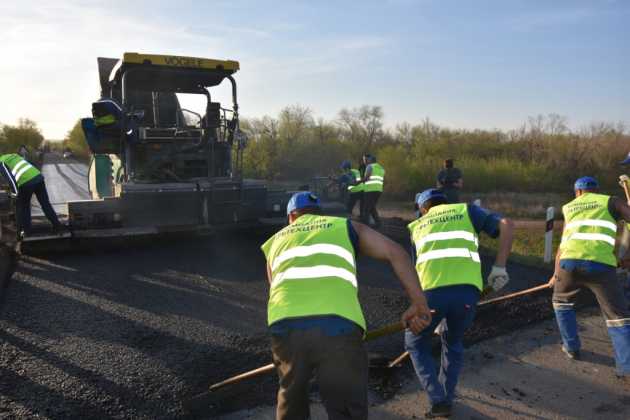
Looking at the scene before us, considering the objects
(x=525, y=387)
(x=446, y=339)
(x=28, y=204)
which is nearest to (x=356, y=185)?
(x=28, y=204)

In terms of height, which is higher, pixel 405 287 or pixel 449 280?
pixel 405 287

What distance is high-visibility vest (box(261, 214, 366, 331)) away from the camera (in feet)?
7.72

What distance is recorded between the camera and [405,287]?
8.09 feet

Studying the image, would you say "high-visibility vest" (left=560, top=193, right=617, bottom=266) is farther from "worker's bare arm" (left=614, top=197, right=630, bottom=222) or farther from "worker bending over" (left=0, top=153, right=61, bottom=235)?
"worker bending over" (left=0, top=153, right=61, bottom=235)

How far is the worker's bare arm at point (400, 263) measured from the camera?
2414 mm

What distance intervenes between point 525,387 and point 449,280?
3.93 feet

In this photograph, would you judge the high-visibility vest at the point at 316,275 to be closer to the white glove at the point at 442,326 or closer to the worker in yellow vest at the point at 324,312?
the worker in yellow vest at the point at 324,312

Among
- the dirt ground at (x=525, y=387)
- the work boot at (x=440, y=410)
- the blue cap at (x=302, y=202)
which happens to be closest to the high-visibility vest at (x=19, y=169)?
the dirt ground at (x=525, y=387)

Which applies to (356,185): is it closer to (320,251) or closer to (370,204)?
(370,204)

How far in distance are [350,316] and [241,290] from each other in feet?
11.1

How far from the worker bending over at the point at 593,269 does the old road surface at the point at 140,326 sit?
1.51 m

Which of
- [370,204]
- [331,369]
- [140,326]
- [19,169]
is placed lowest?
[140,326]

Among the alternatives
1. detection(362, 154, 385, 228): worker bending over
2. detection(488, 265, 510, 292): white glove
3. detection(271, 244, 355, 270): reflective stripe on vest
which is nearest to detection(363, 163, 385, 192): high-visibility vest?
detection(362, 154, 385, 228): worker bending over

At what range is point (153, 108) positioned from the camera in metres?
7.85
